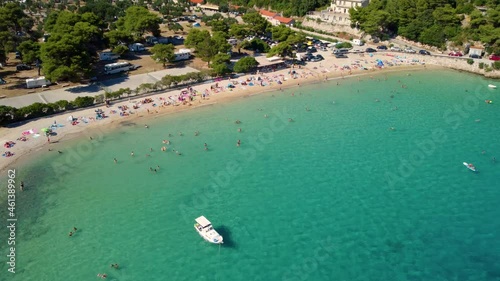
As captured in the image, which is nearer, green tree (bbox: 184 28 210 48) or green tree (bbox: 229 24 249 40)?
green tree (bbox: 184 28 210 48)

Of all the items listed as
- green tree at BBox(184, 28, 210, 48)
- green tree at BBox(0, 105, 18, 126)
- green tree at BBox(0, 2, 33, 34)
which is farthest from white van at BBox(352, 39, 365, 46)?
green tree at BBox(0, 2, 33, 34)

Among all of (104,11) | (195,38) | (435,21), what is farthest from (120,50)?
(435,21)

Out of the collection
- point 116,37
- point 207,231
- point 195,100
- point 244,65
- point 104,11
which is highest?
point 104,11

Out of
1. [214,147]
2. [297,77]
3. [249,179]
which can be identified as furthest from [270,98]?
[249,179]

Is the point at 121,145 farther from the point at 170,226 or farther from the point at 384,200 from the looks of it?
the point at 384,200

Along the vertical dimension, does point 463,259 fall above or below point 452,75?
below

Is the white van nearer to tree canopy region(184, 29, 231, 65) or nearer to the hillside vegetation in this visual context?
the hillside vegetation

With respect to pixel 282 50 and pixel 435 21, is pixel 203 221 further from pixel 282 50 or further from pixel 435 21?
pixel 435 21
